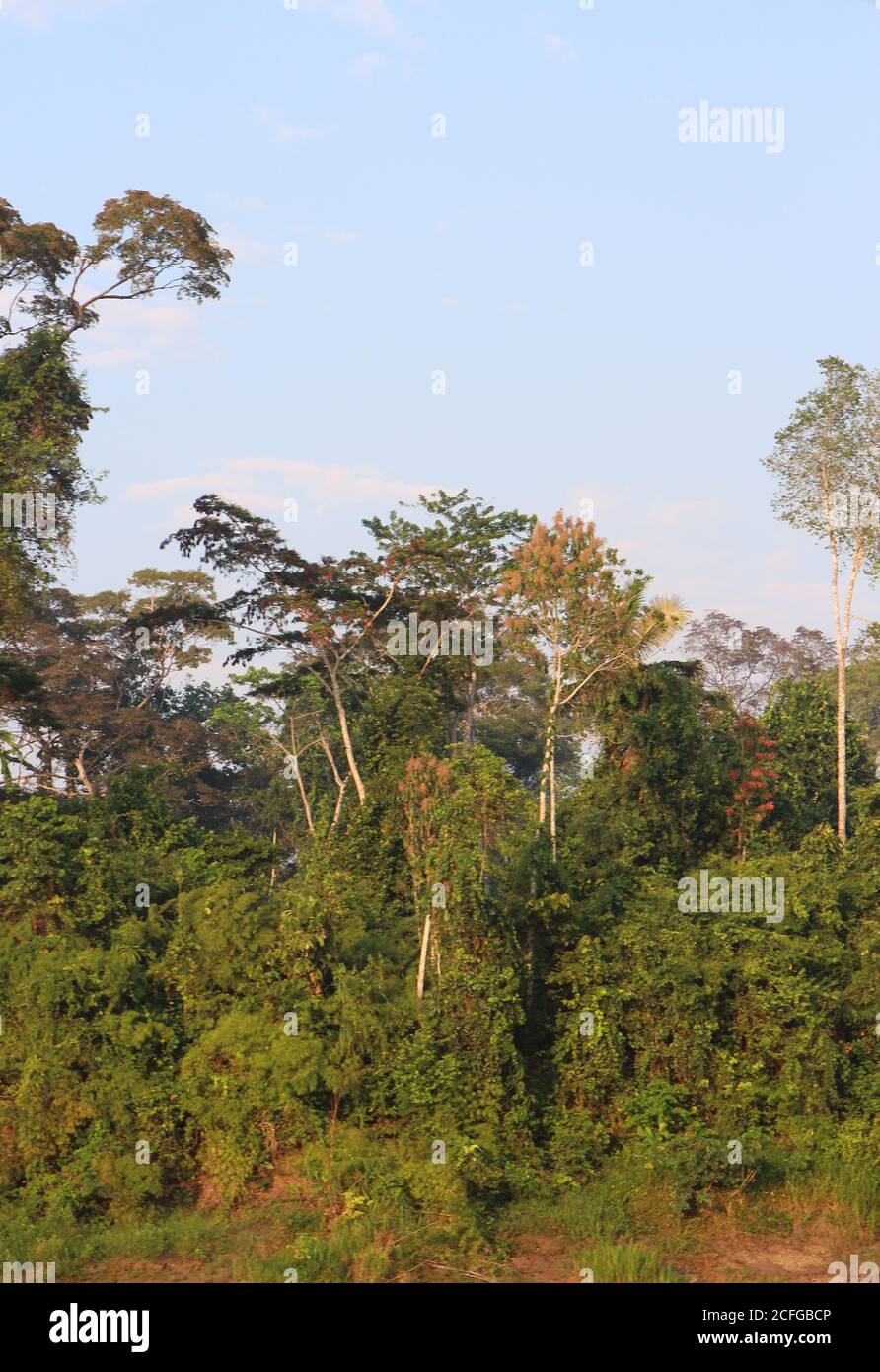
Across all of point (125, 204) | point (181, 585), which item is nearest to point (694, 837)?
point (125, 204)

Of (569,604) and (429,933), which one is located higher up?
(569,604)

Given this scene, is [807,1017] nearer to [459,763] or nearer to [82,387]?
[459,763]

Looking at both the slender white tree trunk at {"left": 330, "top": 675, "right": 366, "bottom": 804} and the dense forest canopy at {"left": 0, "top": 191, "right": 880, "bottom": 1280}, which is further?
the slender white tree trunk at {"left": 330, "top": 675, "right": 366, "bottom": 804}

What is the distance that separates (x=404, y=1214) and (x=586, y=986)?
13.3 ft

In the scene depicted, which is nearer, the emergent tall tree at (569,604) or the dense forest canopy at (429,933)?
the dense forest canopy at (429,933)

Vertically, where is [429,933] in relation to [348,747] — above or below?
below

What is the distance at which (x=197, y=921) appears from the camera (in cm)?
1588

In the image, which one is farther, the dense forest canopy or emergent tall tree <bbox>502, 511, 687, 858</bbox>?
emergent tall tree <bbox>502, 511, 687, 858</bbox>

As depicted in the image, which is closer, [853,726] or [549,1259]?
[549,1259]

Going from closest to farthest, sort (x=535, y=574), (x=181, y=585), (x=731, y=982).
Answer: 1. (x=731, y=982)
2. (x=535, y=574)
3. (x=181, y=585)

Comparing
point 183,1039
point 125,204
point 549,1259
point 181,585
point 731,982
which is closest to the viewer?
point 549,1259

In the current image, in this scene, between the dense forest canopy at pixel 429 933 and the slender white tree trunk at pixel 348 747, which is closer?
the dense forest canopy at pixel 429 933

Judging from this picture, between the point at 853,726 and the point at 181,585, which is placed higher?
the point at 181,585

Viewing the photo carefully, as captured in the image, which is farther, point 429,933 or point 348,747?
point 348,747
